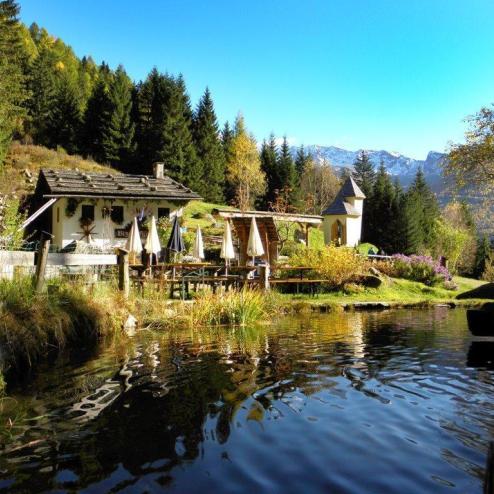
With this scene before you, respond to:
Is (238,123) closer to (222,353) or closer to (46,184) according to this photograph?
(46,184)

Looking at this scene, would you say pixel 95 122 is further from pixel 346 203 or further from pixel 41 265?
pixel 41 265

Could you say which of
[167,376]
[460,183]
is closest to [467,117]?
[460,183]

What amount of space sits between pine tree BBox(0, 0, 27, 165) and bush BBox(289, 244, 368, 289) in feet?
81.2

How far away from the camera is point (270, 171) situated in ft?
173

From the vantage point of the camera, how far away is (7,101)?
40.2m

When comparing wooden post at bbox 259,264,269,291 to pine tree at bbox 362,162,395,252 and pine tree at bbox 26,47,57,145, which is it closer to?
pine tree at bbox 362,162,395,252

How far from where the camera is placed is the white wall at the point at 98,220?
1038 inches

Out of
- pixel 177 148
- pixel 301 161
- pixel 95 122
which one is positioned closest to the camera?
pixel 177 148

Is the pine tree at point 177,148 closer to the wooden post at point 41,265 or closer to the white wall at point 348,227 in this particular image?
the white wall at point 348,227

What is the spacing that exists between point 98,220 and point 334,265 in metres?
13.4

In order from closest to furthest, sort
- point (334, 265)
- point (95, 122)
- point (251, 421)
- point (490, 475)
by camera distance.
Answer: point (490, 475), point (251, 421), point (334, 265), point (95, 122)

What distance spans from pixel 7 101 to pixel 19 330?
37731mm

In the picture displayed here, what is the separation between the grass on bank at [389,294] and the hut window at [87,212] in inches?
514

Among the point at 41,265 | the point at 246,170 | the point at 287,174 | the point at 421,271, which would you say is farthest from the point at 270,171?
the point at 41,265
